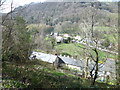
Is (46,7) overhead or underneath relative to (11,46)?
overhead

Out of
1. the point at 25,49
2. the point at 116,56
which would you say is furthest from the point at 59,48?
the point at 25,49

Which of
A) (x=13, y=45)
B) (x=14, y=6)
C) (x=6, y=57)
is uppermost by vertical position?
(x=14, y=6)

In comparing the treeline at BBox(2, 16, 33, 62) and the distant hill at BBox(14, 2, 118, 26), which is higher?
the distant hill at BBox(14, 2, 118, 26)

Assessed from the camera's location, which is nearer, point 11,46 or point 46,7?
point 11,46

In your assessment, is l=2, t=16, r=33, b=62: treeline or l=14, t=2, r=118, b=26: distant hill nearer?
l=2, t=16, r=33, b=62: treeline

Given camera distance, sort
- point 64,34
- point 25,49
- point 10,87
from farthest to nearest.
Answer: point 64,34 → point 25,49 → point 10,87

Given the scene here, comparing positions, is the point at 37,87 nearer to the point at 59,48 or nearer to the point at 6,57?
the point at 6,57

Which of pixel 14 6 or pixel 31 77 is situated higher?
pixel 14 6

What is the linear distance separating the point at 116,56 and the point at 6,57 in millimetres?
8556

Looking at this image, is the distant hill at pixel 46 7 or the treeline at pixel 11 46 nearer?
the treeline at pixel 11 46

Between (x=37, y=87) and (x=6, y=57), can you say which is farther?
(x=6, y=57)

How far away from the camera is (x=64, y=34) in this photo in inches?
1179

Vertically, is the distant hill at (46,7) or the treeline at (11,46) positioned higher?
the distant hill at (46,7)

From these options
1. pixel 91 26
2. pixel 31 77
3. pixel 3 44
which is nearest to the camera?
pixel 31 77
